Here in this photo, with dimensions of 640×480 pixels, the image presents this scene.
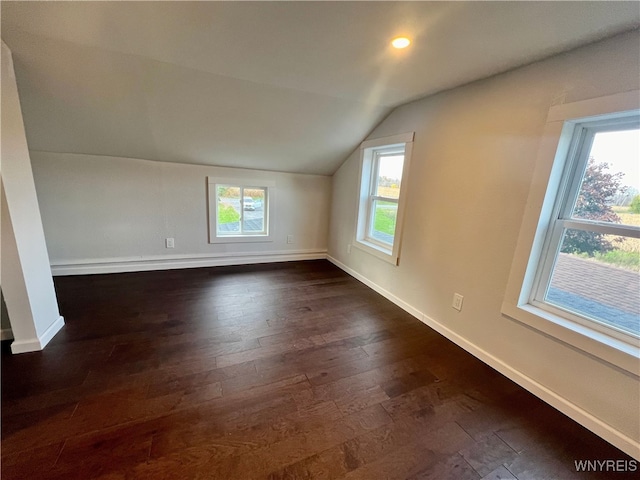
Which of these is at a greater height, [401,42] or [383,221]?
[401,42]

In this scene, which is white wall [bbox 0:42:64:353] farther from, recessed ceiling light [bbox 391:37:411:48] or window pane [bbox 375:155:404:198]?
window pane [bbox 375:155:404:198]

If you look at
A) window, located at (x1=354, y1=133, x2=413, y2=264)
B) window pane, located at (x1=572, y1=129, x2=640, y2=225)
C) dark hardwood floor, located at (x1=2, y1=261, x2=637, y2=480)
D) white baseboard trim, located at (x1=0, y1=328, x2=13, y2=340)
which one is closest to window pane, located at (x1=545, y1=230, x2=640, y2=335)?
window pane, located at (x1=572, y1=129, x2=640, y2=225)

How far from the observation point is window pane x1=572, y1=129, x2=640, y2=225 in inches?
52.5

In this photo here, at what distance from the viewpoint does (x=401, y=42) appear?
1462 mm

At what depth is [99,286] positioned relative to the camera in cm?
279

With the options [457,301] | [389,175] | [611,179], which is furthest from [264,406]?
[389,175]

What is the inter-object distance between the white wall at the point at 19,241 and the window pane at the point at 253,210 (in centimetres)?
217

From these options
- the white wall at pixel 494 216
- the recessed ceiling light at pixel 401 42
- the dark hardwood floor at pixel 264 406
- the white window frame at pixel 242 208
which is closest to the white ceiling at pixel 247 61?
the recessed ceiling light at pixel 401 42

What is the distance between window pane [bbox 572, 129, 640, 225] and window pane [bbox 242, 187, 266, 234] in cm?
333

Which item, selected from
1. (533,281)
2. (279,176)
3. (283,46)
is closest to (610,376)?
(533,281)

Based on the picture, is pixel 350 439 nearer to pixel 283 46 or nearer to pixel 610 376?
pixel 610 376

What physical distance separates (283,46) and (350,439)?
221cm

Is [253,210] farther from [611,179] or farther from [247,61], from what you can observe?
[611,179]

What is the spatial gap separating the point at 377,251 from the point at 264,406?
201cm
